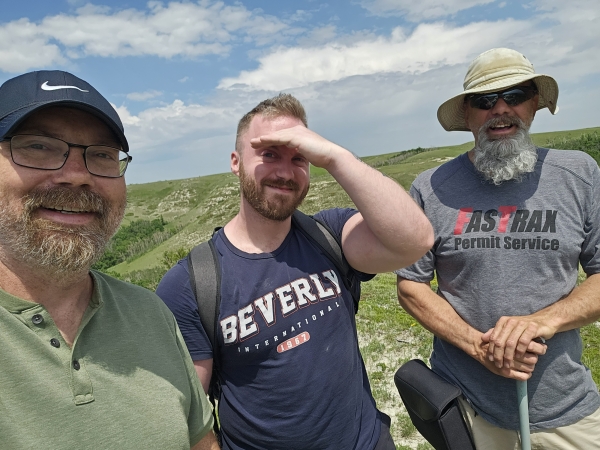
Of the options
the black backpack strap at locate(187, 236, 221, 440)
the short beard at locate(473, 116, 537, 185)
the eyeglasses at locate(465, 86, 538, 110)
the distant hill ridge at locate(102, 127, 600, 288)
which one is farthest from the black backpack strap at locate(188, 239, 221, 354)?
the distant hill ridge at locate(102, 127, 600, 288)

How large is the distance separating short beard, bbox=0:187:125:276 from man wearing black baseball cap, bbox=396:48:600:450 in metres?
2.40

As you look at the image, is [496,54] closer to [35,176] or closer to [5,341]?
[35,176]

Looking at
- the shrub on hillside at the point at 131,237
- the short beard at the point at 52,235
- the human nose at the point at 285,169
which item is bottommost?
the shrub on hillside at the point at 131,237

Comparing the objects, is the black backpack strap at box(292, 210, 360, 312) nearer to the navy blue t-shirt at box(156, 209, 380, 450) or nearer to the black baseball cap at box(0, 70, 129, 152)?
the navy blue t-shirt at box(156, 209, 380, 450)

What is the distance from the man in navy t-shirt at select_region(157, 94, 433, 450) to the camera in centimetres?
237

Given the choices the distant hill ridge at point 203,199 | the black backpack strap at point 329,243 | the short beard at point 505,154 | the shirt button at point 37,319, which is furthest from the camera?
the distant hill ridge at point 203,199

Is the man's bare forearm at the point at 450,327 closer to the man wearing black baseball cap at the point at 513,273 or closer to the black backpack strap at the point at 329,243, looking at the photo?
the man wearing black baseball cap at the point at 513,273

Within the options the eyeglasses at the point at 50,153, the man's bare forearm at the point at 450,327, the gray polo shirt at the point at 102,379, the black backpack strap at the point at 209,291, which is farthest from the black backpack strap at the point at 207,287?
the man's bare forearm at the point at 450,327

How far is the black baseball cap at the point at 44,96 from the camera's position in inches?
62.1

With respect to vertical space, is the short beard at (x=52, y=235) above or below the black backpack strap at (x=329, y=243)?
above

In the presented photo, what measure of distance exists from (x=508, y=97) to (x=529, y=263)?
51.0 inches

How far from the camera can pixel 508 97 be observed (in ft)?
10.4

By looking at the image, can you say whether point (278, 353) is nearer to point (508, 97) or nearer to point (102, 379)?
point (102, 379)

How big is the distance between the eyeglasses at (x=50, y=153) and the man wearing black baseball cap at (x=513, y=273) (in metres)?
2.39
